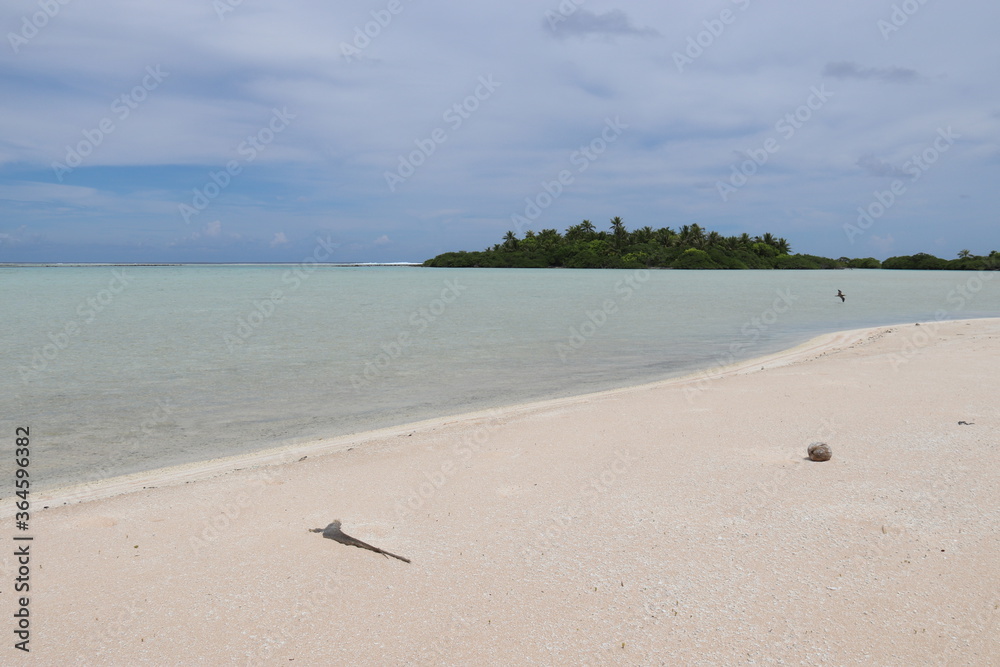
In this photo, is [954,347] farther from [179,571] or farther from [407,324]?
[407,324]

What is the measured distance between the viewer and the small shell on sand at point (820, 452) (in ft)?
20.4

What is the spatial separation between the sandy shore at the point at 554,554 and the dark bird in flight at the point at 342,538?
68mm

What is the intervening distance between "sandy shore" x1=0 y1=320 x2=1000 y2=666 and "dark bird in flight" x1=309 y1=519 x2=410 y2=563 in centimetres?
7

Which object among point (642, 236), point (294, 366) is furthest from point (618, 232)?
point (294, 366)

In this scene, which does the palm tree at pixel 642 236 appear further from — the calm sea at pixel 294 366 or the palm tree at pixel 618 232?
the calm sea at pixel 294 366

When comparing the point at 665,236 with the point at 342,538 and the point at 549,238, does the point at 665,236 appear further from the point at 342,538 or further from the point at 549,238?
the point at 342,538

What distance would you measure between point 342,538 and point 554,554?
5.53 ft

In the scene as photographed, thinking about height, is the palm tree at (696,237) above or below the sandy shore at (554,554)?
above

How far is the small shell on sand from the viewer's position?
245 inches

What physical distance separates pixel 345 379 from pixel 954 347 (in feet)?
50.9

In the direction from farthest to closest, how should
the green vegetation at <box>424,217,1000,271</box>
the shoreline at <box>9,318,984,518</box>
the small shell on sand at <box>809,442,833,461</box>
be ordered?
the green vegetation at <box>424,217,1000,271</box>, the shoreline at <box>9,318,984,518</box>, the small shell on sand at <box>809,442,833,461</box>

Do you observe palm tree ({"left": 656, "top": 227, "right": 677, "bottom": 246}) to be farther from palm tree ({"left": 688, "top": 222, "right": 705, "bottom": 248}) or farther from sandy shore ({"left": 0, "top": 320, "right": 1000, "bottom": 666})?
sandy shore ({"left": 0, "top": 320, "right": 1000, "bottom": 666})

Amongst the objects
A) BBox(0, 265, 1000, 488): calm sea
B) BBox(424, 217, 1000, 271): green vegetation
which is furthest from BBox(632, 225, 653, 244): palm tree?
BBox(0, 265, 1000, 488): calm sea

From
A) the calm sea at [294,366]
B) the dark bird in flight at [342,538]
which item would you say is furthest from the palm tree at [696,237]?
the dark bird in flight at [342,538]
